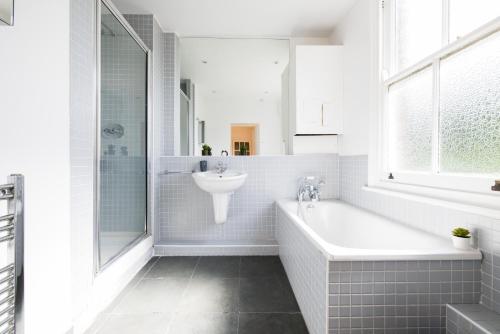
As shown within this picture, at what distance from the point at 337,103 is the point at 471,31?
136 centimetres

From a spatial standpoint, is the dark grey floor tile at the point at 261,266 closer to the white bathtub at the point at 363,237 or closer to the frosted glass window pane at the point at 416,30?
the white bathtub at the point at 363,237

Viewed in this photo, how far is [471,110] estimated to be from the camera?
1.39 metres

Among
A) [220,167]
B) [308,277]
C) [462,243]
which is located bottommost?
[308,277]

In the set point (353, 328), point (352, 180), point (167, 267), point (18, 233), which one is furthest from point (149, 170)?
point (353, 328)

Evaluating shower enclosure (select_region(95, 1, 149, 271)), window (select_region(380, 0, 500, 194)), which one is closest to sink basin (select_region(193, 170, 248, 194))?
shower enclosure (select_region(95, 1, 149, 271))

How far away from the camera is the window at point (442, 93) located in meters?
1.29

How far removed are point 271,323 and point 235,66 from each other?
262cm

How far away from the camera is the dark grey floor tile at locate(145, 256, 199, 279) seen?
2.23m

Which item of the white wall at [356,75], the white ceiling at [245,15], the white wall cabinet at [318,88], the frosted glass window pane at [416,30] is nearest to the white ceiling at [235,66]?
the white ceiling at [245,15]

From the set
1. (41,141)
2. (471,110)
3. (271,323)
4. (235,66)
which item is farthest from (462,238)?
(235,66)

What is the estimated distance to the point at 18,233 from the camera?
904 mm

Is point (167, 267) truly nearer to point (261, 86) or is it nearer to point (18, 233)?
point (18, 233)

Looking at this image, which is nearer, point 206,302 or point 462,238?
point 462,238

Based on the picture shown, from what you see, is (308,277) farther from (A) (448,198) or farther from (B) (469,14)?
(B) (469,14)
